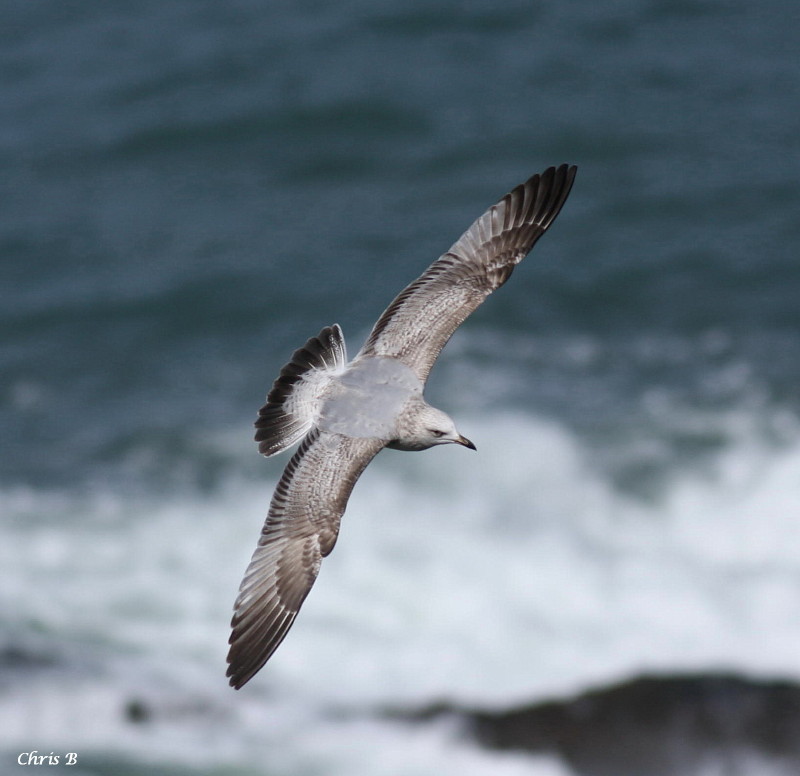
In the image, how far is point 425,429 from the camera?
957 centimetres

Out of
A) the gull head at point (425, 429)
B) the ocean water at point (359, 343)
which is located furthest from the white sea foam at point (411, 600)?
the gull head at point (425, 429)

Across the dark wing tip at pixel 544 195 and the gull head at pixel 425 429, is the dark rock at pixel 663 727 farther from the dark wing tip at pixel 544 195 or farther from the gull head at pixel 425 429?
the dark wing tip at pixel 544 195

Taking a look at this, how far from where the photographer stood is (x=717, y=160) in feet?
74.2

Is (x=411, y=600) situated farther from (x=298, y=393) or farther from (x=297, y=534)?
(x=297, y=534)

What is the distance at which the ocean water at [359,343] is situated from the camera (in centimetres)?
1507

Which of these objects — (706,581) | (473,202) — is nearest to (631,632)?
(706,581)

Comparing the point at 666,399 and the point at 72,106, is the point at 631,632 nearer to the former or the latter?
the point at 666,399

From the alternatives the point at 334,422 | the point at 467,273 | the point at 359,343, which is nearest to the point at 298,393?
the point at 334,422

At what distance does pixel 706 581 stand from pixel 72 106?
49.4ft

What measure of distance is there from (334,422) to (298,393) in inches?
17.4

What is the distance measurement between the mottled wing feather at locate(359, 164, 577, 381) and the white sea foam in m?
5.14

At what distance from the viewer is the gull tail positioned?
9.72m

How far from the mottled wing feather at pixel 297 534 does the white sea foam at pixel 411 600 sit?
16.4ft

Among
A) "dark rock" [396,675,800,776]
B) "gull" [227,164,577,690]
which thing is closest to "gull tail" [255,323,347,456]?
"gull" [227,164,577,690]
